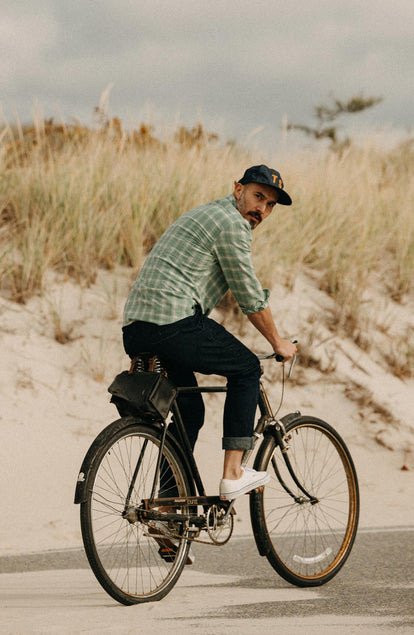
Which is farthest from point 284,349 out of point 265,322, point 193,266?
point 193,266

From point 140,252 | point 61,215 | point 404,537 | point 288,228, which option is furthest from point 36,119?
point 404,537

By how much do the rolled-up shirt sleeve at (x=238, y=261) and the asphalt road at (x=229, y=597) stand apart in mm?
1556

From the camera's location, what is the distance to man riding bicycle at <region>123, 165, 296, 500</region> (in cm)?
472

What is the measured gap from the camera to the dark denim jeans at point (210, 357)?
4.70m

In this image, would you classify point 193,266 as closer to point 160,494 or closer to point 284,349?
point 284,349

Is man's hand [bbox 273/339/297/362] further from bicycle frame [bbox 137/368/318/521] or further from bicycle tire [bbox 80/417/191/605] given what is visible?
bicycle tire [bbox 80/417/191/605]

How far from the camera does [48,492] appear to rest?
8.05 metres

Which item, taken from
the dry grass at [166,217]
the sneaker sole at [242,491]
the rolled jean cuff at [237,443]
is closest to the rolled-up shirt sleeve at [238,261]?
the rolled jean cuff at [237,443]

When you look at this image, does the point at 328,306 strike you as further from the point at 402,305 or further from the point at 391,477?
the point at 391,477

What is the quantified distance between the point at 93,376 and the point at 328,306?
321cm

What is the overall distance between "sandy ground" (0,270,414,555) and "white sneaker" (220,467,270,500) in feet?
8.38

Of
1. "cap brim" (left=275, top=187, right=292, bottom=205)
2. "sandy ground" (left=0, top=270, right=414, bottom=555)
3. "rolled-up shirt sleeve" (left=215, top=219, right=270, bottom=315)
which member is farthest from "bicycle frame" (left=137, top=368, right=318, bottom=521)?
"sandy ground" (left=0, top=270, right=414, bottom=555)

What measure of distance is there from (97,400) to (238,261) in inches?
191

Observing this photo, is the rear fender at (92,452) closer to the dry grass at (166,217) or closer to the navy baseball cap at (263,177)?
the navy baseball cap at (263,177)
